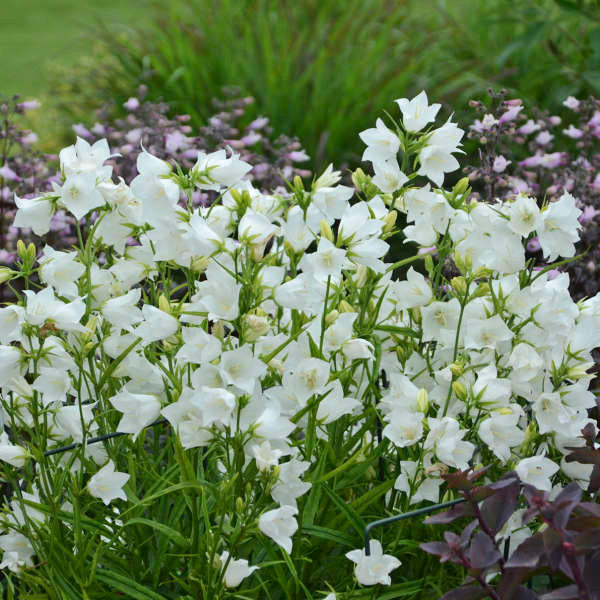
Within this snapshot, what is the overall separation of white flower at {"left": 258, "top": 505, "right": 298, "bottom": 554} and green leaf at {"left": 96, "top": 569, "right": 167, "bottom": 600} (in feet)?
0.96

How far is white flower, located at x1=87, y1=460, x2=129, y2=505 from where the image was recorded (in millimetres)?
1475

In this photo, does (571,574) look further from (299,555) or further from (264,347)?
(264,347)

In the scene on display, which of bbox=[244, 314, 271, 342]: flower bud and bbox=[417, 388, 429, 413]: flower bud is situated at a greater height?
bbox=[244, 314, 271, 342]: flower bud

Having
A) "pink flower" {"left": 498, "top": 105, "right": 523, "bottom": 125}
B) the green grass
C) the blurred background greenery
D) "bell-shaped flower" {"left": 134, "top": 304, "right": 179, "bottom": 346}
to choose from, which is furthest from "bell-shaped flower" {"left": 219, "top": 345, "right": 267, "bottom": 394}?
the green grass

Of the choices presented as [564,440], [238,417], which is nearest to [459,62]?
[564,440]

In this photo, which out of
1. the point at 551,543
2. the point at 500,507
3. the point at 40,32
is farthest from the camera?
the point at 40,32

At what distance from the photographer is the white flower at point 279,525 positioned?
4.21 ft

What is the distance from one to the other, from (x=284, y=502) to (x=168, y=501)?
0.32 metres

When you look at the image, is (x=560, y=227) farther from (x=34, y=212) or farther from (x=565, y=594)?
(x=34, y=212)

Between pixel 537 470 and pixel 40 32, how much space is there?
8689 mm

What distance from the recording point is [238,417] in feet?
4.25

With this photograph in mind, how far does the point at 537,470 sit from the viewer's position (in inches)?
58.5

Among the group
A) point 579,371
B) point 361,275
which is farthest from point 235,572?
point 579,371

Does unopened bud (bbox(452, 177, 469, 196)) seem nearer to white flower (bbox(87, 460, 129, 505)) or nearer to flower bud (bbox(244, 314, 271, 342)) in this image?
flower bud (bbox(244, 314, 271, 342))
